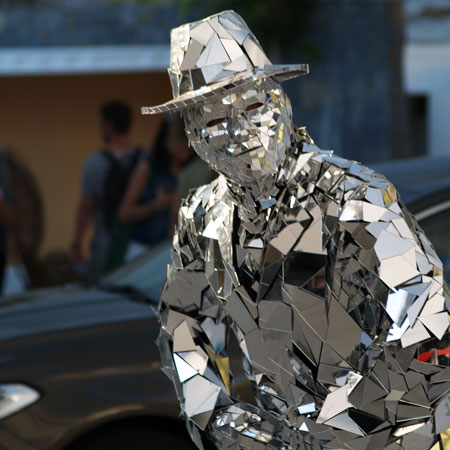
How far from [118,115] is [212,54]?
612cm

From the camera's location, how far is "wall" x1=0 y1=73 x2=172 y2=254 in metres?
7.94

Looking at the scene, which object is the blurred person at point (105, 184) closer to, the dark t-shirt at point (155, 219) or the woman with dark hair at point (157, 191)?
the woman with dark hair at point (157, 191)

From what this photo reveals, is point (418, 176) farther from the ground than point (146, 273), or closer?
farther from the ground

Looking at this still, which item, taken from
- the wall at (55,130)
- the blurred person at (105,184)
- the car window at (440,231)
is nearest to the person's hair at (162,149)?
the blurred person at (105,184)

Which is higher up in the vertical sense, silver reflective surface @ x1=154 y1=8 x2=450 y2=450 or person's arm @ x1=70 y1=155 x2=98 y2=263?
silver reflective surface @ x1=154 y1=8 x2=450 y2=450

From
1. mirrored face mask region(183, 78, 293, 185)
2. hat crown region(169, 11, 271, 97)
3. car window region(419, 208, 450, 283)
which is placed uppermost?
hat crown region(169, 11, 271, 97)

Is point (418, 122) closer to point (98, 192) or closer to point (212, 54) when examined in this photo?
point (98, 192)

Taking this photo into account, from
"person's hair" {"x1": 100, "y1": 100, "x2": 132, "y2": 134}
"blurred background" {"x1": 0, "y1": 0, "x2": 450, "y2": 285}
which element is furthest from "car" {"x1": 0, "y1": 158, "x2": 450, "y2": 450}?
"person's hair" {"x1": 100, "y1": 100, "x2": 132, "y2": 134}

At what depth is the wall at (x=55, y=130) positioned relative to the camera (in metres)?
7.94

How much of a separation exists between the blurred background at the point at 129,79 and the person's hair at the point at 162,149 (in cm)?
55

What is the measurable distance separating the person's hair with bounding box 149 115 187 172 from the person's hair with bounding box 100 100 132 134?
0.35 meters

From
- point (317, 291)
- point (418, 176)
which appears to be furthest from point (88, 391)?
point (317, 291)

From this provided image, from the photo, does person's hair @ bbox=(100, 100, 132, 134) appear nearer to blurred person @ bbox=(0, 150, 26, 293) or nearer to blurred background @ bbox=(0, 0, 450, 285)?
blurred background @ bbox=(0, 0, 450, 285)

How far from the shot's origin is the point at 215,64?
4.20ft
